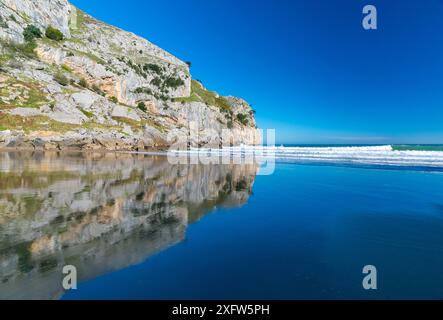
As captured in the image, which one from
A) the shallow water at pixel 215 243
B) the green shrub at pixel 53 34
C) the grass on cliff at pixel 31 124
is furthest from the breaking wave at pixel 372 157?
the green shrub at pixel 53 34

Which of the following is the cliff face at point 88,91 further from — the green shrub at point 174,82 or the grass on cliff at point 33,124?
the green shrub at point 174,82

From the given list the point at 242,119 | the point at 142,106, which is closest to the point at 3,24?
the point at 142,106

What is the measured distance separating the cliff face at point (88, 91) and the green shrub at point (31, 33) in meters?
0.19

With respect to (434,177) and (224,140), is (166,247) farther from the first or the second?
(224,140)

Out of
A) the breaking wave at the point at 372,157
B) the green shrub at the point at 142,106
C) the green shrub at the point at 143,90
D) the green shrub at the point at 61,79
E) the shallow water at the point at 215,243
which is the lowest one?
the shallow water at the point at 215,243

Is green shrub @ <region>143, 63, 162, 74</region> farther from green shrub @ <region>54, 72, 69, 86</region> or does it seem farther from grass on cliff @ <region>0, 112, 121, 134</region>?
grass on cliff @ <region>0, 112, 121, 134</region>

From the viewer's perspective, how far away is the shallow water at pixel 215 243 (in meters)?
3.89

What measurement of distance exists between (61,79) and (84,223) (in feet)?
179

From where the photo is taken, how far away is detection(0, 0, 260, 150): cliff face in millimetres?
38156

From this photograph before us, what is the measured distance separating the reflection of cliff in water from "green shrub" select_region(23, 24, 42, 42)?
62.8 meters

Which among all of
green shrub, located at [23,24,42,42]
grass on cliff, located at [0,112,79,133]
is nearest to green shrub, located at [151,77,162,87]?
green shrub, located at [23,24,42,42]

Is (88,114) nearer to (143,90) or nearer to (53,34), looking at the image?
(143,90)

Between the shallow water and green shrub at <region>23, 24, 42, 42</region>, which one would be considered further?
green shrub at <region>23, 24, 42, 42</region>
